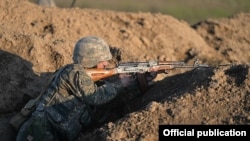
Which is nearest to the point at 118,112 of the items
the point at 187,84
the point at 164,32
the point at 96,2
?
the point at 187,84

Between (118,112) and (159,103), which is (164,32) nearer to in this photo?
(118,112)

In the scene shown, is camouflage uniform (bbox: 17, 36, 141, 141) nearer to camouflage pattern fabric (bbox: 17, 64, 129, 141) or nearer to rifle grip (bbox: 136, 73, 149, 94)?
camouflage pattern fabric (bbox: 17, 64, 129, 141)

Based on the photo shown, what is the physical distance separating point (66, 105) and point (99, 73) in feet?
2.01

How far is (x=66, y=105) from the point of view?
710 centimetres

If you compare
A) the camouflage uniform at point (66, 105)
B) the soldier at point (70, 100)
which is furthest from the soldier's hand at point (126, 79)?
the camouflage uniform at point (66, 105)

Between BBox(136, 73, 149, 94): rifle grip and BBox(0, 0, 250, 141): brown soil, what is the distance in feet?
0.23

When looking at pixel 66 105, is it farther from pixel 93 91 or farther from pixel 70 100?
pixel 93 91

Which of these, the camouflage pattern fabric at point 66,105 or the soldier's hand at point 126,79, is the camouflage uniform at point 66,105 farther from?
the soldier's hand at point 126,79

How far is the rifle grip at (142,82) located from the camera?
299 inches

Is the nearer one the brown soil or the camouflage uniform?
the brown soil

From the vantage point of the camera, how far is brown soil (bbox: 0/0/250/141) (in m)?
6.35

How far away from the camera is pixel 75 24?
13.3m

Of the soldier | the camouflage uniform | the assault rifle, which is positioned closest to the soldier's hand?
the assault rifle

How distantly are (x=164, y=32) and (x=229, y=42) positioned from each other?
203 centimetres
